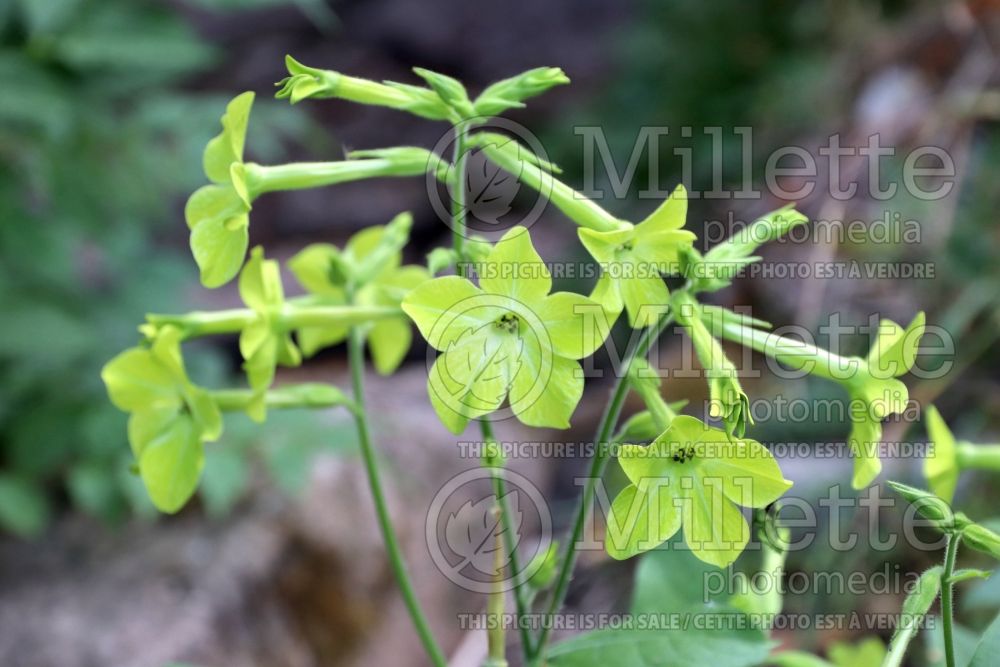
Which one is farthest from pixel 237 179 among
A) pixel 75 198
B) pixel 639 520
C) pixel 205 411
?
pixel 75 198

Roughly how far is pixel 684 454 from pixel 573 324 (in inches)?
6.3

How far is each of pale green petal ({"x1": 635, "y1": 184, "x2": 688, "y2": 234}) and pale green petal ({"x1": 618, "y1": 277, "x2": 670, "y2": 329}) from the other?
0.16ft

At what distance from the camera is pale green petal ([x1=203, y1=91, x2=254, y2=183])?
33.9 inches

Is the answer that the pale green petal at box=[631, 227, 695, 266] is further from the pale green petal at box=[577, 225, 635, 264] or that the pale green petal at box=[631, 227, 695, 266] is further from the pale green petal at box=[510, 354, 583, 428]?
the pale green petal at box=[510, 354, 583, 428]

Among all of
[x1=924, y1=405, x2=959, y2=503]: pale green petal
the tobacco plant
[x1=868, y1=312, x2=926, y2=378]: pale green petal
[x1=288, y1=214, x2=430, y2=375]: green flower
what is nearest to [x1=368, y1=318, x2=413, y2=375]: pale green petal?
[x1=288, y1=214, x2=430, y2=375]: green flower

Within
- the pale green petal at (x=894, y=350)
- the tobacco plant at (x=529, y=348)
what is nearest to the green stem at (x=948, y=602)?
the tobacco plant at (x=529, y=348)

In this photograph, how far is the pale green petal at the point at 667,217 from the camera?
771mm

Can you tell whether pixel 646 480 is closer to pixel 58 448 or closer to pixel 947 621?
pixel 947 621

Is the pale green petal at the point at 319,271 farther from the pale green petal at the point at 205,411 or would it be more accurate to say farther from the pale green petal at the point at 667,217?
the pale green petal at the point at 667,217

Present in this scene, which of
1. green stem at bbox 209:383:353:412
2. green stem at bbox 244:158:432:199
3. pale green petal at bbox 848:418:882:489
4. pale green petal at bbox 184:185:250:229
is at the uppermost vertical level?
green stem at bbox 244:158:432:199

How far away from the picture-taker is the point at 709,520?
80cm

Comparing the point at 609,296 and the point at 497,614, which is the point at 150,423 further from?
the point at 609,296

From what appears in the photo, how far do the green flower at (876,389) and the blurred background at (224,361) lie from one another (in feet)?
1.28

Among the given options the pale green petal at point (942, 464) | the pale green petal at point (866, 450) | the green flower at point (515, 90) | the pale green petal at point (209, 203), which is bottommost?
the pale green petal at point (942, 464)
